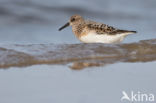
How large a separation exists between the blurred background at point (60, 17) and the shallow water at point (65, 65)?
0.06ft

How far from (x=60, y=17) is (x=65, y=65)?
4402 millimetres

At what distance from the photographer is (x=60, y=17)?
38.2 ft

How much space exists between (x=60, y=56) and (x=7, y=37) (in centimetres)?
234

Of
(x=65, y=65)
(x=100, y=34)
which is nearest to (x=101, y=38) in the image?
(x=100, y=34)

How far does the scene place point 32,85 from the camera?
6434 millimetres

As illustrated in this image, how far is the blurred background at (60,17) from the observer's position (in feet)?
33.1

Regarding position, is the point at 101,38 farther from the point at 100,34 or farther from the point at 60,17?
the point at 60,17

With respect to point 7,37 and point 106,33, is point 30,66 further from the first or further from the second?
point 7,37

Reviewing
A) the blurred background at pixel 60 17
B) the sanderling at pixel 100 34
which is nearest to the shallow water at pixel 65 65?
the blurred background at pixel 60 17

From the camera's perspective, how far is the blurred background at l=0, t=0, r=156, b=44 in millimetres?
10086

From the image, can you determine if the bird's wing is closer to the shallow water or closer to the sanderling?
the sanderling

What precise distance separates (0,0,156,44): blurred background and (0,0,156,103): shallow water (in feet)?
0.06

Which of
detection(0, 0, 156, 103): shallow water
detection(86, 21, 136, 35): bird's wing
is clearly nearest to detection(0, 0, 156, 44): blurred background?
detection(0, 0, 156, 103): shallow water

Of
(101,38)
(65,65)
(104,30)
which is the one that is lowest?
(65,65)
